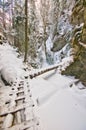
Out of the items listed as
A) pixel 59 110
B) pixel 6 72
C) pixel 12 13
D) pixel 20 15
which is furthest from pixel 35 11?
pixel 59 110

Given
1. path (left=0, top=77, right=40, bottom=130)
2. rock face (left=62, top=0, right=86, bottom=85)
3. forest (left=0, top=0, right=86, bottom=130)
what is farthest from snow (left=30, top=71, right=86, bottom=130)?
rock face (left=62, top=0, right=86, bottom=85)

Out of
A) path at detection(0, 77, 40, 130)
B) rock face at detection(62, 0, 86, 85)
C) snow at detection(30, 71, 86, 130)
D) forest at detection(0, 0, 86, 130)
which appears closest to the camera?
path at detection(0, 77, 40, 130)

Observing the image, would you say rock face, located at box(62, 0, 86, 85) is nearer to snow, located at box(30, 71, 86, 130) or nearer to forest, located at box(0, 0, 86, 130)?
forest, located at box(0, 0, 86, 130)

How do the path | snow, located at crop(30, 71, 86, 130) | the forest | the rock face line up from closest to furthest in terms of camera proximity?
the path, snow, located at crop(30, 71, 86, 130), the forest, the rock face

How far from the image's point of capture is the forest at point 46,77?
4445mm

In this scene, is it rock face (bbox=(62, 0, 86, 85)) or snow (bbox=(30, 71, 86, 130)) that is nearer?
snow (bbox=(30, 71, 86, 130))

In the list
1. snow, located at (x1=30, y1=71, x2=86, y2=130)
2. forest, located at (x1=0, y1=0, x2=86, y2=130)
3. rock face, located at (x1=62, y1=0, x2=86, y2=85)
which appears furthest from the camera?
rock face, located at (x1=62, y1=0, x2=86, y2=85)

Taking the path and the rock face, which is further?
the rock face

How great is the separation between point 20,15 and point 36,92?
1673cm

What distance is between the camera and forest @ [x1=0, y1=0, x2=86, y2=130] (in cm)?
445

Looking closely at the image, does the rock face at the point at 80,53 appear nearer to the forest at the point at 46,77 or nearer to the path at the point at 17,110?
the forest at the point at 46,77

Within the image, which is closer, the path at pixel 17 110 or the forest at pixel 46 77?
the path at pixel 17 110

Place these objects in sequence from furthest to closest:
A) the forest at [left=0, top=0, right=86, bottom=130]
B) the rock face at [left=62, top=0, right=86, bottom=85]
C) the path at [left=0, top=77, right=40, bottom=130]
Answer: the rock face at [left=62, top=0, right=86, bottom=85], the forest at [left=0, top=0, right=86, bottom=130], the path at [left=0, top=77, right=40, bottom=130]

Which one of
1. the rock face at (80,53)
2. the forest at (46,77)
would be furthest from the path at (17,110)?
the rock face at (80,53)
